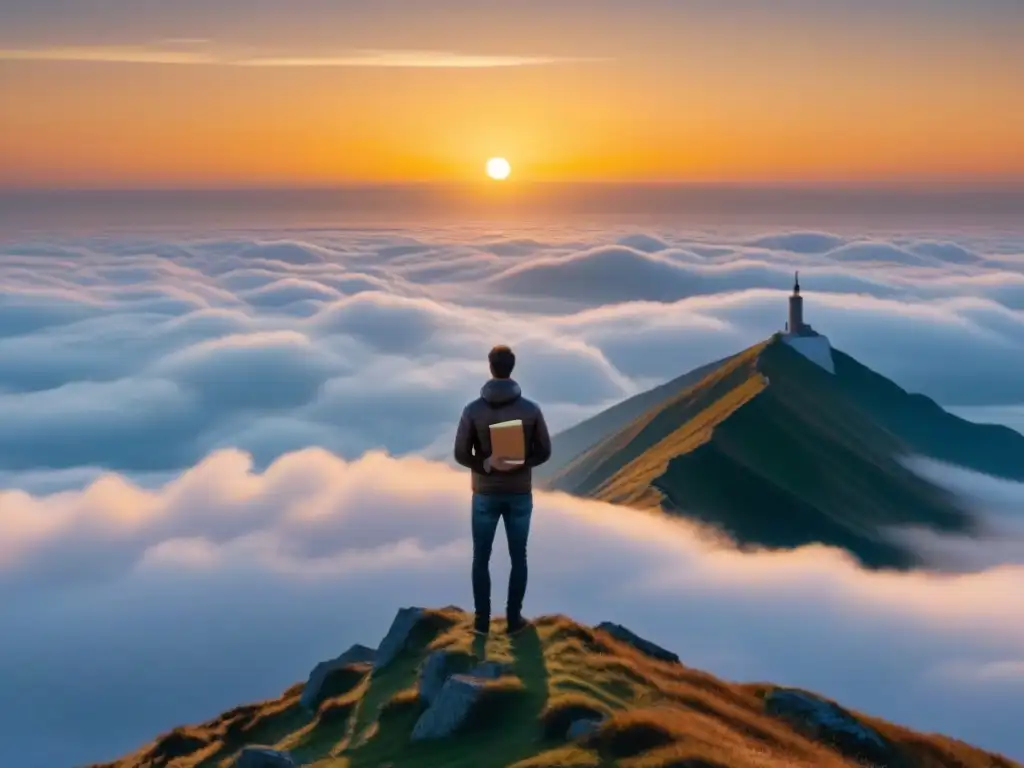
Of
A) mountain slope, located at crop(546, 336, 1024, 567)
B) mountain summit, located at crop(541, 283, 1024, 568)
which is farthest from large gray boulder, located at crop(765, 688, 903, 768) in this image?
mountain slope, located at crop(546, 336, 1024, 567)

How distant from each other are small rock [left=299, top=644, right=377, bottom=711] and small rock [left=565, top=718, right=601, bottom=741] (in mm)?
9278

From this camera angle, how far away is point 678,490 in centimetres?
8744

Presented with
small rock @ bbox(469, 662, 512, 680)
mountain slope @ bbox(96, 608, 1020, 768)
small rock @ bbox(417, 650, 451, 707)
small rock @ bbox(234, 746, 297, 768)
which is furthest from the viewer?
small rock @ bbox(417, 650, 451, 707)

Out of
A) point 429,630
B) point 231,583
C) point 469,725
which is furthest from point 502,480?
point 231,583

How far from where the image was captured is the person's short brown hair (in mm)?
18594

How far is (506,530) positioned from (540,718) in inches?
133

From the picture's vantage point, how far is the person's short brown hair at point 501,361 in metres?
18.6

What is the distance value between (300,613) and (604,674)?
126 m

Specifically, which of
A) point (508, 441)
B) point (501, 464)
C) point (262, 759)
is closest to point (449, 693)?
point (262, 759)

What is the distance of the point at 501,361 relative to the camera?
18.8 metres

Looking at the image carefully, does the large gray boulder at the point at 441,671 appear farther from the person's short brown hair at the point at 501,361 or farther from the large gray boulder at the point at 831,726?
the large gray boulder at the point at 831,726

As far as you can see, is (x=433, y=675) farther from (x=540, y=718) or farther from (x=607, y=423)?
(x=607, y=423)

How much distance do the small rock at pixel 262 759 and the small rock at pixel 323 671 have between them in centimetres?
587

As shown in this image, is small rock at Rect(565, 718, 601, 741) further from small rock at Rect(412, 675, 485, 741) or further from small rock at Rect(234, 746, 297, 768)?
small rock at Rect(234, 746, 297, 768)
